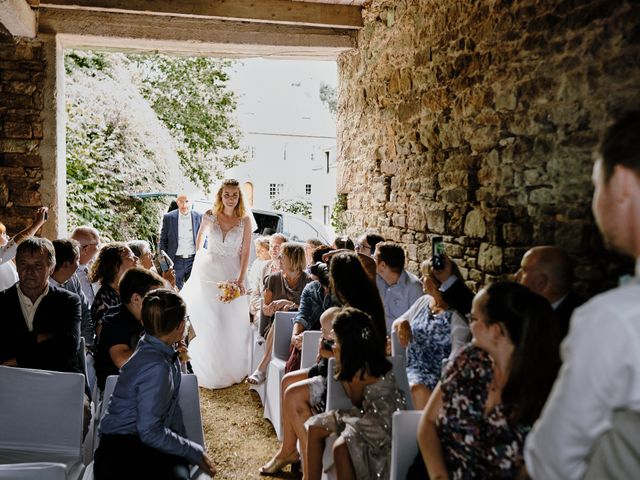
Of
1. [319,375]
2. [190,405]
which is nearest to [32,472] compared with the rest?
[190,405]

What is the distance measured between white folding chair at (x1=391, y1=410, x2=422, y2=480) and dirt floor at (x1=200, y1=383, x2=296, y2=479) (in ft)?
4.41

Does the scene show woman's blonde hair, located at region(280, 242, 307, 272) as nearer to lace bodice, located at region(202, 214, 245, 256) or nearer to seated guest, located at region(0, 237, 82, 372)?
lace bodice, located at region(202, 214, 245, 256)

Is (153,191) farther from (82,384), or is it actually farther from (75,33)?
(82,384)

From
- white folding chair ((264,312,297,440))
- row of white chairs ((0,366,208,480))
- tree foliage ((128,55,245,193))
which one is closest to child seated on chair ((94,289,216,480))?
row of white chairs ((0,366,208,480))

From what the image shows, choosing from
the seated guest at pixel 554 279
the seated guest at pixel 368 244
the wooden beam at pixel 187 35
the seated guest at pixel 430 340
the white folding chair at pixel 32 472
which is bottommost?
the white folding chair at pixel 32 472

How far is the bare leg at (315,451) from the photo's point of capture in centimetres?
275

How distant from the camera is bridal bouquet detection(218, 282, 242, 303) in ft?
16.9

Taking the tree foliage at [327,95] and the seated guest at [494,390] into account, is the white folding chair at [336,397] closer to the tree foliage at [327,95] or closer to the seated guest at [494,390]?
the seated guest at [494,390]

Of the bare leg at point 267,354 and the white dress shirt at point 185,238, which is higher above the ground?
the white dress shirt at point 185,238

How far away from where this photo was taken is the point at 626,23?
8.80 ft

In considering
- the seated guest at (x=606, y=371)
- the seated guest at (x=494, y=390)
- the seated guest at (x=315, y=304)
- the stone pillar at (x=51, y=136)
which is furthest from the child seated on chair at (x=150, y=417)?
the stone pillar at (x=51, y=136)

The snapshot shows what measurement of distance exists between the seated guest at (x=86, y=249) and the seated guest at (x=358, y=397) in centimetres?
215

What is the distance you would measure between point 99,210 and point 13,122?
12.4 ft

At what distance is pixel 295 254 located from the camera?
15.3ft
